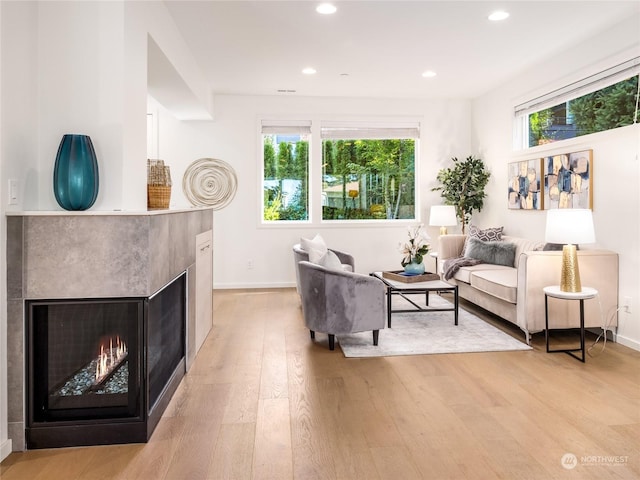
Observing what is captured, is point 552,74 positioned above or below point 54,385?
above

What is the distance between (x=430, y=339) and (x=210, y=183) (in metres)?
3.90

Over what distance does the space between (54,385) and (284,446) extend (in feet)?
3.76

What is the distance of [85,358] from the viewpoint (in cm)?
232

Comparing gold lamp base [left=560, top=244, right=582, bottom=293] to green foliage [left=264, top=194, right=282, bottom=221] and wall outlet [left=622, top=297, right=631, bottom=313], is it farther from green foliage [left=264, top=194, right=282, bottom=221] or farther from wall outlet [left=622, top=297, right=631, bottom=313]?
green foliage [left=264, top=194, right=282, bottom=221]

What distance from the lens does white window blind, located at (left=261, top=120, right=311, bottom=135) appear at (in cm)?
667

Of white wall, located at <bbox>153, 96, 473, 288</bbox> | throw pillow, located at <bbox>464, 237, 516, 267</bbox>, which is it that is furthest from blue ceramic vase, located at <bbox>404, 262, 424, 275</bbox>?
white wall, located at <bbox>153, 96, 473, 288</bbox>

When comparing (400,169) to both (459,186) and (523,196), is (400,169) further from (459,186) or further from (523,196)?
(523,196)

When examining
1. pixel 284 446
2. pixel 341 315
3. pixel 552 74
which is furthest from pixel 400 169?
pixel 284 446

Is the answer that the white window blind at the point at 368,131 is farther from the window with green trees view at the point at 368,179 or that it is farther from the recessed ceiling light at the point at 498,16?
the recessed ceiling light at the point at 498,16

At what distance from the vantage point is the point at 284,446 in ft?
7.40

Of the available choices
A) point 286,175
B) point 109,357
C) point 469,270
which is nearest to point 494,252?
point 469,270

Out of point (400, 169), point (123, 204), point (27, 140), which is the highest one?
point (400, 169)

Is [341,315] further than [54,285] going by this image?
Yes

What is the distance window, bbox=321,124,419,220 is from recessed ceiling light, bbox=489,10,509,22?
299 cm
